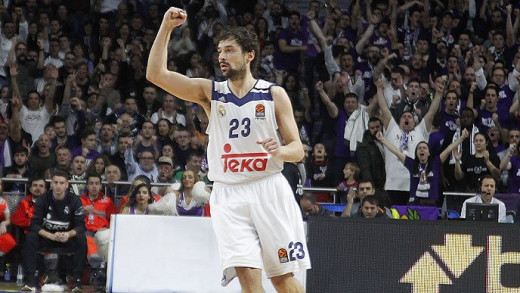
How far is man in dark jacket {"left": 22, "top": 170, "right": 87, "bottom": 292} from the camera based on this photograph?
45.6ft

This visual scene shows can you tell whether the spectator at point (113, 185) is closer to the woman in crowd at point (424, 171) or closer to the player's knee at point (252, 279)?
the woman in crowd at point (424, 171)

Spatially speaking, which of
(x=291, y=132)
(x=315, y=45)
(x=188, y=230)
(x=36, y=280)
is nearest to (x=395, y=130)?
(x=315, y=45)

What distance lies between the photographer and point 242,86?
7.74 metres

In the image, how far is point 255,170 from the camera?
7.62 m

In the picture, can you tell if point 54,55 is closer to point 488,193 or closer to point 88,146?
point 88,146

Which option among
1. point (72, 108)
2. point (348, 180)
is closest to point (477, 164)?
point (348, 180)

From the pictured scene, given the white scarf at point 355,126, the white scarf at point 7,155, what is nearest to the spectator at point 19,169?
the white scarf at point 7,155

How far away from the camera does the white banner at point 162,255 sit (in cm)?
1252

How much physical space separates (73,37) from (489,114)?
328 inches

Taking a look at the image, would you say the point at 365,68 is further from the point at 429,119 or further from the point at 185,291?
the point at 185,291

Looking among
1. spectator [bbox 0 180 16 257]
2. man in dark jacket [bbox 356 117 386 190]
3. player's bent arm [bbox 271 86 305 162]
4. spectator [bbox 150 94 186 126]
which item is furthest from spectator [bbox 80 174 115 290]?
player's bent arm [bbox 271 86 305 162]

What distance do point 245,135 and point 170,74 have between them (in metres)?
0.74

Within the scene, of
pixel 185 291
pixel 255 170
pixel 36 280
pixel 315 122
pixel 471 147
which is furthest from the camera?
pixel 315 122

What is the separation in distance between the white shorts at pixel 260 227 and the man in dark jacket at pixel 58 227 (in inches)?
262
